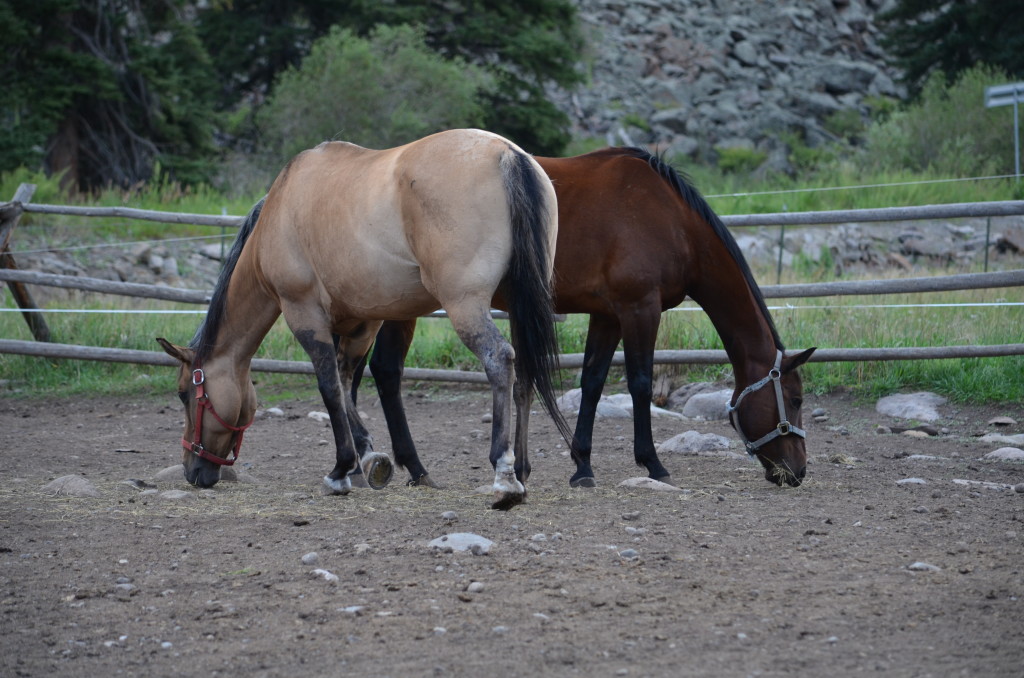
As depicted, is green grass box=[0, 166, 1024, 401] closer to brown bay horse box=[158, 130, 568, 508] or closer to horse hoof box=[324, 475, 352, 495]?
brown bay horse box=[158, 130, 568, 508]

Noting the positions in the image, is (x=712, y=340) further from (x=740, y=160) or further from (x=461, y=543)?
(x=740, y=160)

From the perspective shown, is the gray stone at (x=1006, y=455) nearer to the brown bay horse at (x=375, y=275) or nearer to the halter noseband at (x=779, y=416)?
the halter noseband at (x=779, y=416)

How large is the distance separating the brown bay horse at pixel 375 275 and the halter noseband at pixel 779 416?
1.10m

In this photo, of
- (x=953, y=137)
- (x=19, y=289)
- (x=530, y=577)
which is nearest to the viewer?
(x=530, y=577)

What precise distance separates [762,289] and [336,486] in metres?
3.80

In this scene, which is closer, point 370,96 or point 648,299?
point 648,299

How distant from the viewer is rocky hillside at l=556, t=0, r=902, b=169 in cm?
2694

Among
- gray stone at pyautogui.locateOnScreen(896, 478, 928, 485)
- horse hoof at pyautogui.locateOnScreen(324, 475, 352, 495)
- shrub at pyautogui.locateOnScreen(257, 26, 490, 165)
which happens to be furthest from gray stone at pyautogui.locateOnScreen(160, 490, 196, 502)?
shrub at pyautogui.locateOnScreen(257, 26, 490, 165)

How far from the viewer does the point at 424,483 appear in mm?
4949

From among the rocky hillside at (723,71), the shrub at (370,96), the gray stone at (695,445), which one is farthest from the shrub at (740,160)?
the gray stone at (695,445)

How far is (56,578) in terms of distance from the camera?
11.1ft

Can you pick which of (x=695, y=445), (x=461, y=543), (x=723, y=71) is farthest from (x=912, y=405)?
(x=723, y=71)

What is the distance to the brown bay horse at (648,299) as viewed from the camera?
16.1 feet

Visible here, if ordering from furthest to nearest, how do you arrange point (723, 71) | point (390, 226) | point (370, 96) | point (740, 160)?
point (723, 71), point (740, 160), point (370, 96), point (390, 226)
